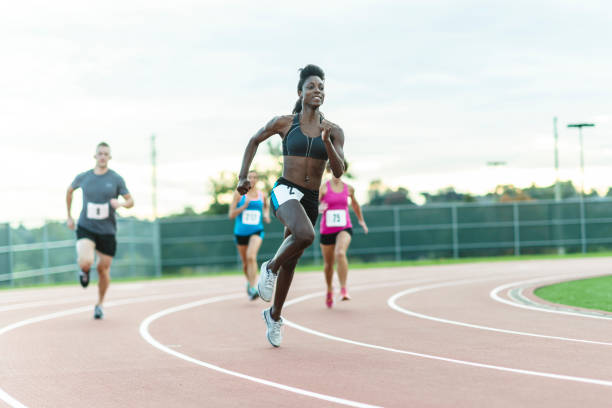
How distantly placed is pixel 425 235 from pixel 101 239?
26276 millimetres

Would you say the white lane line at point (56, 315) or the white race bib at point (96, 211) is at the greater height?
the white race bib at point (96, 211)

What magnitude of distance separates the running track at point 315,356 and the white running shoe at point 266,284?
55 centimetres

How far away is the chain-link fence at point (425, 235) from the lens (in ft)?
115

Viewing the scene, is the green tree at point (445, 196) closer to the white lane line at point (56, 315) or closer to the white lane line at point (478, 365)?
the white lane line at point (56, 315)

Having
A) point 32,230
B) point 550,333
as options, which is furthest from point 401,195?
point 550,333

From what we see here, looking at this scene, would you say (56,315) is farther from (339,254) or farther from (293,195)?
(293,195)

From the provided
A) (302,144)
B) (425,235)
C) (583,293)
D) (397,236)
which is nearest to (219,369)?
(302,144)

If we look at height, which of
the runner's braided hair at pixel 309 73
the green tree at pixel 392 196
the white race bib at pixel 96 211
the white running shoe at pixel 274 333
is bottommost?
the white running shoe at pixel 274 333

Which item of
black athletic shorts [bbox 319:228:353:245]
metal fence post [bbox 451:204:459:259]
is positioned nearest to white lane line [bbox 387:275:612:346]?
black athletic shorts [bbox 319:228:353:245]

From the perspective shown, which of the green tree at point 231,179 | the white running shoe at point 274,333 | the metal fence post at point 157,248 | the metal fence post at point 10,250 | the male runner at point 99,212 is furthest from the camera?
the green tree at point 231,179

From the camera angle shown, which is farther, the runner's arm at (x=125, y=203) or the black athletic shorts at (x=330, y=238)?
the black athletic shorts at (x=330, y=238)

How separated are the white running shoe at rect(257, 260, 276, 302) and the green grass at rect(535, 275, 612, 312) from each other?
578cm

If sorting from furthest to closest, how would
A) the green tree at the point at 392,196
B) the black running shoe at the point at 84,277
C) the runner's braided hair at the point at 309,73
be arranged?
the green tree at the point at 392,196
the black running shoe at the point at 84,277
the runner's braided hair at the point at 309,73

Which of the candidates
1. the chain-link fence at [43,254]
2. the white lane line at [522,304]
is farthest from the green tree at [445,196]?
the white lane line at [522,304]
